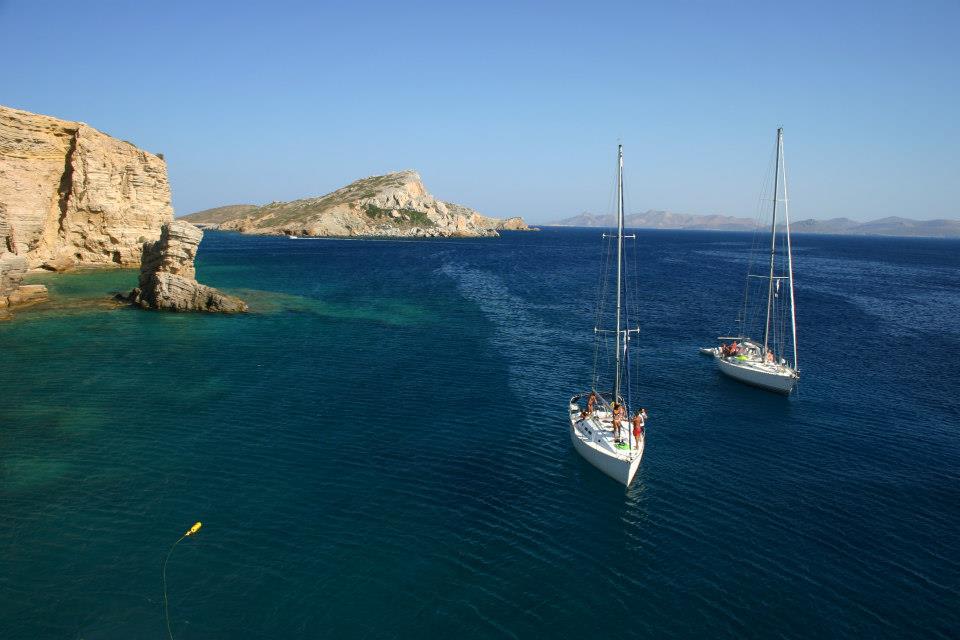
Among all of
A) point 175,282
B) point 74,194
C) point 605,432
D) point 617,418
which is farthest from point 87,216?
point 617,418

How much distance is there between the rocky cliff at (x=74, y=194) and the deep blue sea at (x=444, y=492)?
65.2ft

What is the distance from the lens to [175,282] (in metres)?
53.3

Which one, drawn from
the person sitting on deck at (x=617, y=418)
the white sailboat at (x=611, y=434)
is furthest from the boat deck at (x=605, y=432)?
the person sitting on deck at (x=617, y=418)

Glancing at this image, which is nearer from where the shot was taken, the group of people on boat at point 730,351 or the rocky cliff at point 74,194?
the group of people on boat at point 730,351

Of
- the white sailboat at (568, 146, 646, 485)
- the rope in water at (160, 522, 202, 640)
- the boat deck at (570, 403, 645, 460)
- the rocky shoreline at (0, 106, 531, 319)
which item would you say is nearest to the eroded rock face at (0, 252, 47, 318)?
the rocky shoreline at (0, 106, 531, 319)

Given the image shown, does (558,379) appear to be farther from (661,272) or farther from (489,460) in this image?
(661,272)

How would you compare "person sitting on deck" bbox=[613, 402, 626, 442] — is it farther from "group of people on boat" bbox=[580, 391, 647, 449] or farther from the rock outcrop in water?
the rock outcrop in water

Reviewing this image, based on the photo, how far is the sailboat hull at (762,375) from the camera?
37344mm

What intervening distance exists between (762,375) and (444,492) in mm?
25342

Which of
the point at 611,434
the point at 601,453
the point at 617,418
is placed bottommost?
the point at 601,453

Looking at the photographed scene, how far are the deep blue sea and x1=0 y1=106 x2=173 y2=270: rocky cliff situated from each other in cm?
1986

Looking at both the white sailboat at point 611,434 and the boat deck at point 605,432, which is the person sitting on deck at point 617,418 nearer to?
the white sailboat at point 611,434

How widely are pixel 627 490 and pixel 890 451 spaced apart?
48.4 ft

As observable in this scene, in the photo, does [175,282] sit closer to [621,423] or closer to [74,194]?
[74,194]
